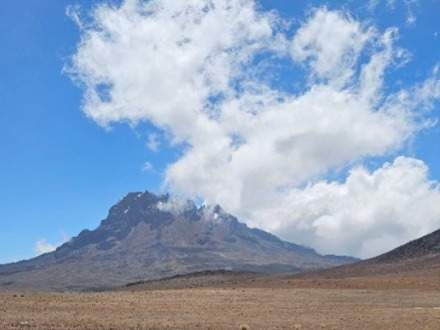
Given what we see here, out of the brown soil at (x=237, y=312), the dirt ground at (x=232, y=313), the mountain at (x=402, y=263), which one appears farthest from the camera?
the mountain at (x=402, y=263)

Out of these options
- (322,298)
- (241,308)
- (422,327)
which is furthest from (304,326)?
(322,298)

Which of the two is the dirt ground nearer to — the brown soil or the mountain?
the brown soil

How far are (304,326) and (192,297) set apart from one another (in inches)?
1173

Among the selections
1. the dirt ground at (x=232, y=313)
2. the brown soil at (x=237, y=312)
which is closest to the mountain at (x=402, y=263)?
the brown soil at (x=237, y=312)

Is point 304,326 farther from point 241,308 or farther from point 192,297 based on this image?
point 192,297

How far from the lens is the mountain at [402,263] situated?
13388cm

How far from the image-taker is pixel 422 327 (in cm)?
3725

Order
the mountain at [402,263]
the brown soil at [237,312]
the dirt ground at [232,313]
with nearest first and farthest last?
the dirt ground at [232,313], the brown soil at [237,312], the mountain at [402,263]

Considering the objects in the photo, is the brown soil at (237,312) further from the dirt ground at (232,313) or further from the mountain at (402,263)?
the mountain at (402,263)

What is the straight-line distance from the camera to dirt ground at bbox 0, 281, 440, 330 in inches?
1496

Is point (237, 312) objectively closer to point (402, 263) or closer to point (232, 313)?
point (232, 313)

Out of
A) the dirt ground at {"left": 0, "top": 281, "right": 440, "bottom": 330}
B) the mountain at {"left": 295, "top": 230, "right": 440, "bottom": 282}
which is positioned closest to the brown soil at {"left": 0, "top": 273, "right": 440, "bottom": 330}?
the dirt ground at {"left": 0, "top": 281, "right": 440, "bottom": 330}

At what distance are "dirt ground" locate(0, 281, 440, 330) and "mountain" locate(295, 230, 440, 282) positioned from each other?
58.7 metres

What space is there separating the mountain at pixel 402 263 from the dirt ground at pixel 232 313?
58.7 metres
